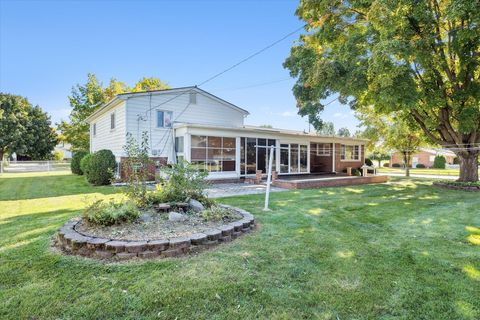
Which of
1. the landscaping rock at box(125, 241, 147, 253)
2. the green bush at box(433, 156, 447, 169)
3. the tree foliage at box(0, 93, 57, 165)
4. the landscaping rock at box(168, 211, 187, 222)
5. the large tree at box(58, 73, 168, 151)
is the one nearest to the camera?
the landscaping rock at box(125, 241, 147, 253)

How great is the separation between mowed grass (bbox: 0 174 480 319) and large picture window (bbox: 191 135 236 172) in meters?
7.76

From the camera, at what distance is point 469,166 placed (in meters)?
12.8

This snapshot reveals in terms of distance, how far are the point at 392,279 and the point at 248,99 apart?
18466 mm

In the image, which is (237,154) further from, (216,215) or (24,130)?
(24,130)

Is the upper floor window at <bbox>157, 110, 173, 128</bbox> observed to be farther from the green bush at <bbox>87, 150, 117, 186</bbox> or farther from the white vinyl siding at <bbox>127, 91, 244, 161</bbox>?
the green bush at <bbox>87, 150, 117, 186</bbox>

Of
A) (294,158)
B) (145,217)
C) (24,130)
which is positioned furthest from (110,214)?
(24,130)

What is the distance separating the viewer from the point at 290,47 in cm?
1399

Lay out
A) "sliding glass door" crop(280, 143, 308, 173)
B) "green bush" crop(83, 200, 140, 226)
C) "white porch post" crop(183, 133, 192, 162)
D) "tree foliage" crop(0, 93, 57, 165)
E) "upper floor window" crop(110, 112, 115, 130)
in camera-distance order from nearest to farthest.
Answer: "green bush" crop(83, 200, 140, 226) → "white porch post" crop(183, 133, 192, 162) → "upper floor window" crop(110, 112, 115, 130) → "sliding glass door" crop(280, 143, 308, 173) → "tree foliage" crop(0, 93, 57, 165)

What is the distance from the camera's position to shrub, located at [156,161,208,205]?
5.57 m

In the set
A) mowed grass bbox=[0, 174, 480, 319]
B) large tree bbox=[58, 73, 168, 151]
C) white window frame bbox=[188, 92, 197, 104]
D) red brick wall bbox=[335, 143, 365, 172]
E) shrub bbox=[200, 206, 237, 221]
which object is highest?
large tree bbox=[58, 73, 168, 151]

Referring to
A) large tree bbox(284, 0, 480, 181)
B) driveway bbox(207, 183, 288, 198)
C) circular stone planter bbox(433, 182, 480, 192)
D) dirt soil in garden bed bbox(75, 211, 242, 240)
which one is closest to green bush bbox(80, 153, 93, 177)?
driveway bbox(207, 183, 288, 198)

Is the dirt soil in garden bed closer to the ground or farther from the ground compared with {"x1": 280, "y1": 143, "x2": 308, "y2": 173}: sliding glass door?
closer to the ground

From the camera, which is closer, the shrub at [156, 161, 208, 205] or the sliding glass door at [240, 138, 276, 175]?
the shrub at [156, 161, 208, 205]

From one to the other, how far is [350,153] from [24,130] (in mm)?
35610
